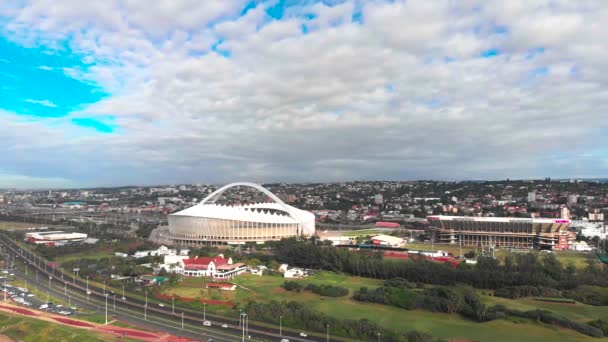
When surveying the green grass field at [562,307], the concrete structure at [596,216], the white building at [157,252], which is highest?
the concrete structure at [596,216]

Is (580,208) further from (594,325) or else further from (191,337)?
(191,337)

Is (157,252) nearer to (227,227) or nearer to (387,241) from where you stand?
(227,227)

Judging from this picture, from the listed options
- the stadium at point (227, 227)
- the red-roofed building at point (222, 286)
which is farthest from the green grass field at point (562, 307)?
the stadium at point (227, 227)

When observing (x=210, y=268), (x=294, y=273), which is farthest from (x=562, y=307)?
(x=210, y=268)

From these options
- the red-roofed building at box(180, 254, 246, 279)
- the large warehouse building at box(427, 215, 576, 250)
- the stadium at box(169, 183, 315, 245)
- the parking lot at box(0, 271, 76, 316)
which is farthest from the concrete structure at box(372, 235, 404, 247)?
the parking lot at box(0, 271, 76, 316)

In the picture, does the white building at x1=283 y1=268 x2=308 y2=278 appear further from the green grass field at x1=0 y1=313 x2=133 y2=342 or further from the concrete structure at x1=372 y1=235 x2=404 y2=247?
the green grass field at x1=0 y1=313 x2=133 y2=342

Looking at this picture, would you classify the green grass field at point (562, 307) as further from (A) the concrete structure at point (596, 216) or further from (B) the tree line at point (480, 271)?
(A) the concrete structure at point (596, 216)
